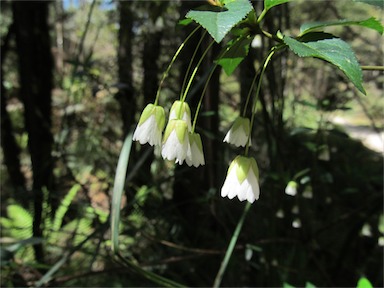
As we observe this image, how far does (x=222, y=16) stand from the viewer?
0.41 m

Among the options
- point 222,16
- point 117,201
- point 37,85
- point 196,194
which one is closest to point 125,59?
point 37,85

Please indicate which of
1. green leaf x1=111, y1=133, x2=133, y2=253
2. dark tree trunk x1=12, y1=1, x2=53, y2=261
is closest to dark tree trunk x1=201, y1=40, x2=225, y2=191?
green leaf x1=111, y1=133, x2=133, y2=253

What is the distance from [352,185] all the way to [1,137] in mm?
2058

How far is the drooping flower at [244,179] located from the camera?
0.53 metres

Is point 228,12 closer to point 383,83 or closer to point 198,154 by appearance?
point 198,154

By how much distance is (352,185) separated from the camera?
181 cm

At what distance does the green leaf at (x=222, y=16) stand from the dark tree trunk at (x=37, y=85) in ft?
4.09

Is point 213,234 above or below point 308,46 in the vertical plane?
below

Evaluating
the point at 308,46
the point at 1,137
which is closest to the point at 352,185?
the point at 308,46

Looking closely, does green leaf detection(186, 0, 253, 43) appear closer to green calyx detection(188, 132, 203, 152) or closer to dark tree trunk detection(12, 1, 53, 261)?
green calyx detection(188, 132, 203, 152)

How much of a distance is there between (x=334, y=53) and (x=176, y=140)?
213 millimetres

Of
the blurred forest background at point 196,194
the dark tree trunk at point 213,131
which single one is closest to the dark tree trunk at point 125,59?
the blurred forest background at point 196,194

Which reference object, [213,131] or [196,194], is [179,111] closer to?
[213,131]

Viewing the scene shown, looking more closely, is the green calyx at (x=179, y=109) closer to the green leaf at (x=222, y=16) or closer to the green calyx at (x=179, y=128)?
the green calyx at (x=179, y=128)
